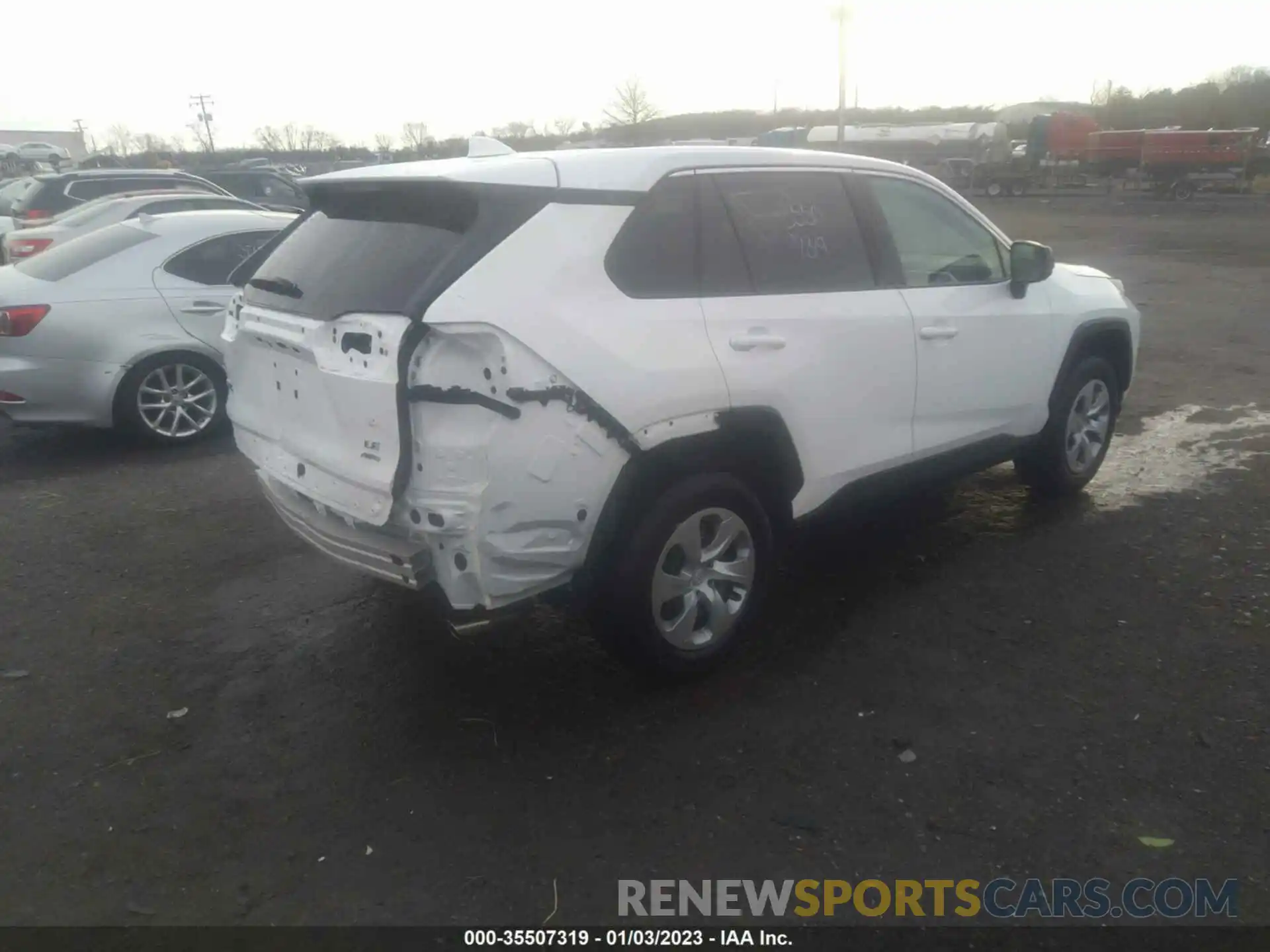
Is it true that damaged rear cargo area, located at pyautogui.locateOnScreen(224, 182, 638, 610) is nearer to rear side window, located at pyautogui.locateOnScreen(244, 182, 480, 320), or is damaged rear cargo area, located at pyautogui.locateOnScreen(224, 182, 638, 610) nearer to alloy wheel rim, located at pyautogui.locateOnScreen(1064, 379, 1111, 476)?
rear side window, located at pyautogui.locateOnScreen(244, 182, 480, 320)

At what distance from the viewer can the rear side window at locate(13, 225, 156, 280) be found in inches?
268

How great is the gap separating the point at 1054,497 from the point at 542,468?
3707mm

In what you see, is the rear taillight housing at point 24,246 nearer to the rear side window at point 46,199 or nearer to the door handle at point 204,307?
the door handle at point 204,307

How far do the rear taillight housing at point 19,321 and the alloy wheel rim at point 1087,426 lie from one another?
6.29m

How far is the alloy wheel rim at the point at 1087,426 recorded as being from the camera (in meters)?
5.56

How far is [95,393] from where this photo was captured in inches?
261

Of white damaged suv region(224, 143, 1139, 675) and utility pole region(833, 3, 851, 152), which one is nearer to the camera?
white damaged suv region(224, 143, 1139, 675)

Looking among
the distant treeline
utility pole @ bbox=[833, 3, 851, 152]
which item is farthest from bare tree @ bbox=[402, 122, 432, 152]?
utility pole @ bbox=[833, 3, 851, 152]

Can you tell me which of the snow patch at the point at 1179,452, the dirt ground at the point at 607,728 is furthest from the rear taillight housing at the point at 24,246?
the snow patch at the point at 1179,452

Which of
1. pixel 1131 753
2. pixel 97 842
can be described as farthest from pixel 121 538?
pixel 1131 753

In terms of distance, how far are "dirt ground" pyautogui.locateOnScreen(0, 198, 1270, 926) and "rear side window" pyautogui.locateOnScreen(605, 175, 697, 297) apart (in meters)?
1.53

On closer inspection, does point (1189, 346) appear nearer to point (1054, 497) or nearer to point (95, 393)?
point (1054, 497)

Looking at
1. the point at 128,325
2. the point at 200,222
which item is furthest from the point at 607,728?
the point at 200,222

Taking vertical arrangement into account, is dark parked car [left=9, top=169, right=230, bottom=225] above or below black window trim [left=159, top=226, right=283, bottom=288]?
above
